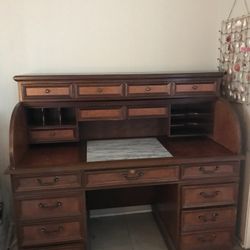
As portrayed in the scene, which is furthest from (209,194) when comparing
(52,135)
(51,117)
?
(51,117)

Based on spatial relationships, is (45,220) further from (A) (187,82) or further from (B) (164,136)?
(A) (187,82)

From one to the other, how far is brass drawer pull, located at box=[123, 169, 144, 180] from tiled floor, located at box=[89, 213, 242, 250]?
720 millimetres

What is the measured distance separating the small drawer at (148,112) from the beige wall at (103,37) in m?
0.39

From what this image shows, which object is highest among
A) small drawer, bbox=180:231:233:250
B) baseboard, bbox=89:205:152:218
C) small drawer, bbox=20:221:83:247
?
small drawer, bbox=20:221:83:247

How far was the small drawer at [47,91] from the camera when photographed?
1.80 meters

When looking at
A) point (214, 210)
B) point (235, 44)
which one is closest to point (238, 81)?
point (235, 44)

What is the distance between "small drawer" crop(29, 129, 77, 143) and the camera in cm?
187

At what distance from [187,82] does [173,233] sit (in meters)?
1.10

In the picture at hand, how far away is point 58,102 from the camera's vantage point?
184cm

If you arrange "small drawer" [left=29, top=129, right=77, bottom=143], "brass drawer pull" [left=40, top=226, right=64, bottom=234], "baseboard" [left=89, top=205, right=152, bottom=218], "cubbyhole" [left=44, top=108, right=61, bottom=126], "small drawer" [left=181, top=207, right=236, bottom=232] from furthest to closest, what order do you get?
1. "baseboard" [left=89, top=205, right=152, bottom=218]
2. "cubbyhole" [left=44, top=108, right=61, bottom=126]
3. "small drawer" [left=29, top=129, right=77, bottom=143]
4. "small drawer" [left=181, top=207, right=236, bottom=232]
5. "brass drawer pull" [left=40, top=226, right=64, bottom=234]

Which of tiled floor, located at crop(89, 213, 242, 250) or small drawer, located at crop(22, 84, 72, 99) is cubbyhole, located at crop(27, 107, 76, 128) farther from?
tiled floor, located at crop(89, 213, 242, 250)

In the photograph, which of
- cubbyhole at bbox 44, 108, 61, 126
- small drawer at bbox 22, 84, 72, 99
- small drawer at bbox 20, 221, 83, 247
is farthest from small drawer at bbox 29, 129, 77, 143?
small drawer at bbox 20, 221, 83, 247

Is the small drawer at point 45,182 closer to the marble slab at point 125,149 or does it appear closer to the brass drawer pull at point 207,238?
the marble slab at point 125,149

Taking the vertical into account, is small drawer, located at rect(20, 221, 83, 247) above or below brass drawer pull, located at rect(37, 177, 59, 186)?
below
